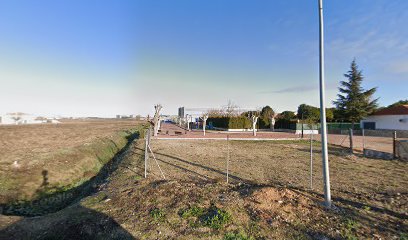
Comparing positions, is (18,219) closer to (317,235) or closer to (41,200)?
(41,200)

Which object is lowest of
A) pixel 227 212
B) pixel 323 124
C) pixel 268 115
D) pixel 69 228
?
pixel 69 228

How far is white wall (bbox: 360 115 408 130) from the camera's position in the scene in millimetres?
34125

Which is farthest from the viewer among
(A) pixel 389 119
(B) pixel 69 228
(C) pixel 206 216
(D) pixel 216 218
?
(A) pixel 389 119

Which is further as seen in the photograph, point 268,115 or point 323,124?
point 268,115

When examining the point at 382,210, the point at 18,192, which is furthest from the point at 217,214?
the point at 18,192

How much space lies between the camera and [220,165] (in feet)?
38.2

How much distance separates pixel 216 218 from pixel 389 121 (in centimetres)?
4119

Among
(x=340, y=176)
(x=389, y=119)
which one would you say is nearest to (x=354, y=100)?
(x=389, y=119)

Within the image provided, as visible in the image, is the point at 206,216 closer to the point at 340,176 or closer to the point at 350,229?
the point at 350,229

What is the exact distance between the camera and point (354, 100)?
1591 inches

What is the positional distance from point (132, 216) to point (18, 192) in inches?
272

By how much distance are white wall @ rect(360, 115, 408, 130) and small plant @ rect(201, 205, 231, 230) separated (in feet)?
128

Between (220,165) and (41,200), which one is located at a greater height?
(220,165)

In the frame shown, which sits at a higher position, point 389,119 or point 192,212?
point 389,119
